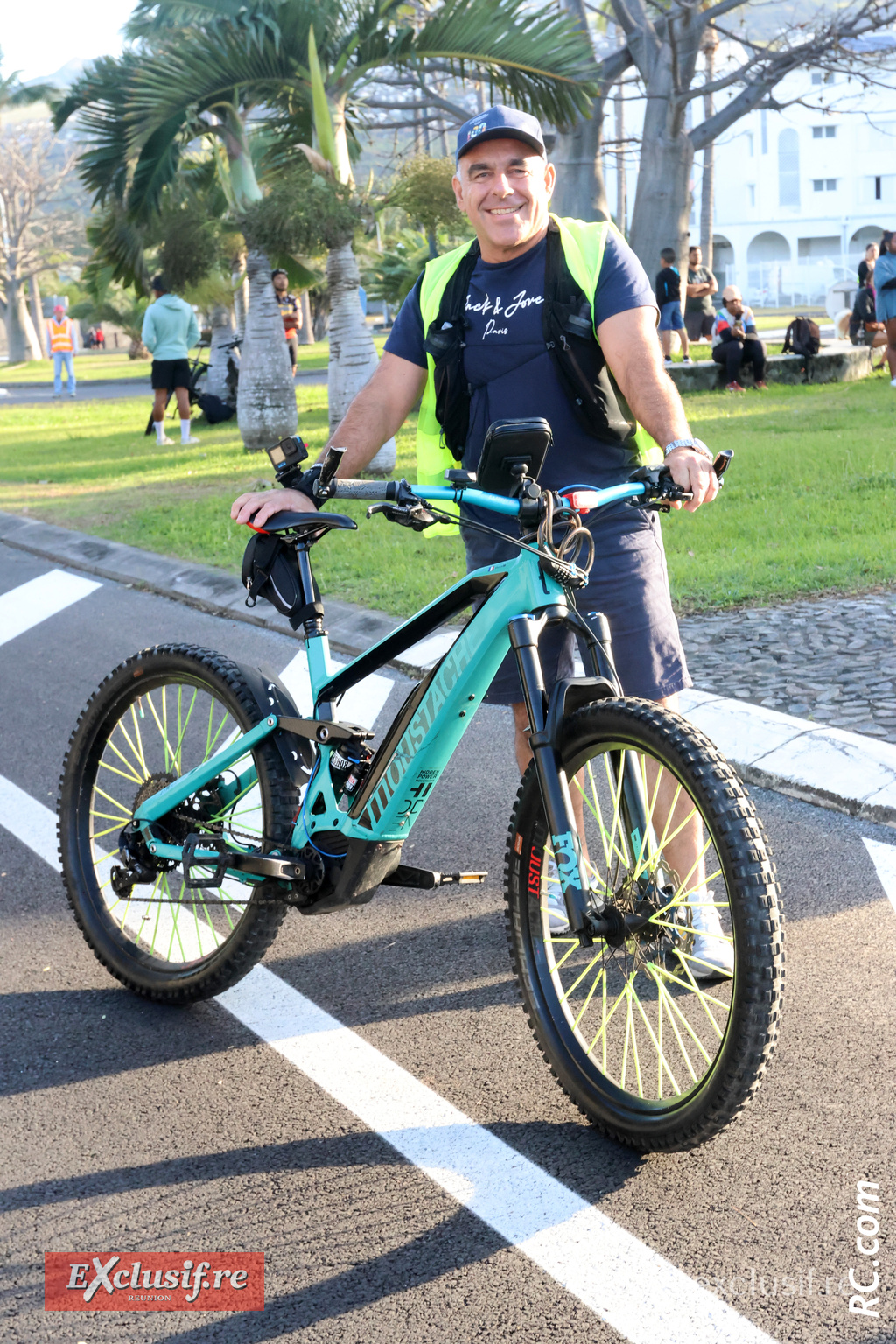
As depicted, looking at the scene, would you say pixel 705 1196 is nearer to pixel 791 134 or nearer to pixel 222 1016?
pixel 222 1016

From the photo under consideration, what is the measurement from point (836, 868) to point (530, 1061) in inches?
56.0

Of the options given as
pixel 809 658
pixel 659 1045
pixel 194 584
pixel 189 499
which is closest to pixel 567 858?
pixel 659 1045

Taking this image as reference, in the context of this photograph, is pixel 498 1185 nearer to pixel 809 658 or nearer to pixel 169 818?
pixel 169 818

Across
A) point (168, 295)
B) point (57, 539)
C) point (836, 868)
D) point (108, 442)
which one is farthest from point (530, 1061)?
point (108, 442)

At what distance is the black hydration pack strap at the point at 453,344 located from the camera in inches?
134

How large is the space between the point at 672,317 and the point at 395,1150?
1876cm

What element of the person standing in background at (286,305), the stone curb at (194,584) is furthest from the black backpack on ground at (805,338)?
the stone curb at (194,584)

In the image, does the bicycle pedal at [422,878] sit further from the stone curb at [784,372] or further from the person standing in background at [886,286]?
the stone curb at [784,372]

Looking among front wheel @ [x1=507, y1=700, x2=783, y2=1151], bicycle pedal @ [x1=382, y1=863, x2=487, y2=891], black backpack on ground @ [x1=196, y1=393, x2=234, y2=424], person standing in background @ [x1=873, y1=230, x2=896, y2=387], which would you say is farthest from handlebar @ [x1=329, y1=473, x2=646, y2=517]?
black backpack on ground @ [x1=196, y1=393, x2=234, y2=424]

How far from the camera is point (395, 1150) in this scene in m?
2.90

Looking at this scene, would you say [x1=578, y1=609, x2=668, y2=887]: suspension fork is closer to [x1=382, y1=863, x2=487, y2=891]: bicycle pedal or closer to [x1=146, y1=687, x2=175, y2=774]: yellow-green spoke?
[x1=382, y1=863, x2=487, y2=891]: bicycle pedal

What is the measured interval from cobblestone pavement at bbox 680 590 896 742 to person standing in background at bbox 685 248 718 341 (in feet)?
68.7

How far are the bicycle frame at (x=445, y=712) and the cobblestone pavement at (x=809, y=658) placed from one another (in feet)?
8.36

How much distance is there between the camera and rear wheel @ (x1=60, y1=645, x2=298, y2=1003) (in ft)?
11.1
